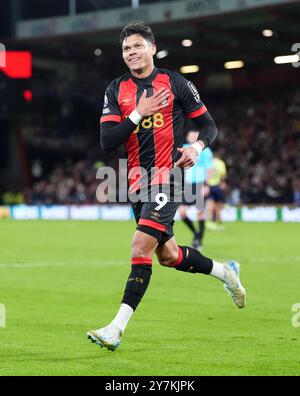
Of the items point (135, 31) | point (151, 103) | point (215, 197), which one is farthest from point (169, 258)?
point (215, 197)

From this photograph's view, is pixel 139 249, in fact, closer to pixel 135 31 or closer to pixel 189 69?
pixel 135 31

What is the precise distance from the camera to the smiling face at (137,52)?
25.7ft

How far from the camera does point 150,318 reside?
9133mm

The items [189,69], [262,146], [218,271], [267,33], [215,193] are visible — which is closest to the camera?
[218,271]

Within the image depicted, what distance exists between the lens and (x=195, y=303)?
407 inches

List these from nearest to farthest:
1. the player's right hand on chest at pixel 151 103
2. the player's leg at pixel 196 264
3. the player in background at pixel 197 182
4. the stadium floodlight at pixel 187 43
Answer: the player's right hand on chest at pixel 151 103, the player's leg at pixel 196 264, the player in background at pixel 197 182, the stadium floodlight at pixel 187 43

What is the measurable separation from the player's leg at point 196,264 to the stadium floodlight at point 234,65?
119ft

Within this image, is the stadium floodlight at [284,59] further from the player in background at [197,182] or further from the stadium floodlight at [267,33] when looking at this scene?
the player in background at [197,182]

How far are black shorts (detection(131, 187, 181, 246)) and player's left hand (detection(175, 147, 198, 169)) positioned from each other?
336 millimetres

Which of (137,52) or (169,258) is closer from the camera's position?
(137,52)

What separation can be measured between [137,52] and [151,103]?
0.48m

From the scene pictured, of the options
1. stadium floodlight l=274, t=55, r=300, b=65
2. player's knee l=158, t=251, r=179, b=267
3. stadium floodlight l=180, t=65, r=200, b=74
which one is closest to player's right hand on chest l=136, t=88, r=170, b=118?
player's knee l=158, t=251, r=179, b=267

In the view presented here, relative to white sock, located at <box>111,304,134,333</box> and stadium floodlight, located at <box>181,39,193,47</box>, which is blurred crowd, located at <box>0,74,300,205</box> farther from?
white sock, located at <box>111,304,134,333</box>

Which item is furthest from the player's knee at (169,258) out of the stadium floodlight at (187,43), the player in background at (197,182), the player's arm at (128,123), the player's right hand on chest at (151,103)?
the stadium floodlight at (187,43)
